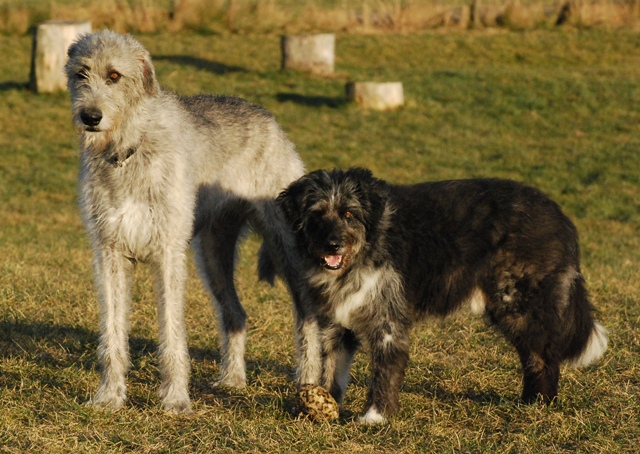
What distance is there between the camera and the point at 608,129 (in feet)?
61.5

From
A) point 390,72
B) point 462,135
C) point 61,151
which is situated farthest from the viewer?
point 390,72

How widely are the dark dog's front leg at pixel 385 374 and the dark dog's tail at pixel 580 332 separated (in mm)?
1200

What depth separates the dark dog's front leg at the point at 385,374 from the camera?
6.47 metres

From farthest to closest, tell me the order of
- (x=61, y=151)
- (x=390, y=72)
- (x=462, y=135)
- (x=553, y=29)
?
(x=553, y=29) → (x=390, y=72) → (x=462, y=135) → (x=61, y=151)

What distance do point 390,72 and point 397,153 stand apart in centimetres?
483

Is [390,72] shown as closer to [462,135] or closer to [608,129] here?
[462,135]

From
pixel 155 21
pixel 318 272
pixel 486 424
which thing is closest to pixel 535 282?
pixel 486 424

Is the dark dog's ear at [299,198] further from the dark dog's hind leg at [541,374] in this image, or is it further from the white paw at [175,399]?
the dark dog's hind leg at [541,374]

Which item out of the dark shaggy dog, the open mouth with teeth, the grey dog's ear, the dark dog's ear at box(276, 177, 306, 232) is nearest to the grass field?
the dark shaggy dog

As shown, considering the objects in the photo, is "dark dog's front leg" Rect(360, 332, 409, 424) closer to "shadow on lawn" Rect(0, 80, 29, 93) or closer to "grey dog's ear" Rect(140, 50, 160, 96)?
"grey dog's ear" Rect(140, 50, 160, 96)

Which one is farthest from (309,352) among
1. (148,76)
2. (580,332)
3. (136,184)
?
(148,76)

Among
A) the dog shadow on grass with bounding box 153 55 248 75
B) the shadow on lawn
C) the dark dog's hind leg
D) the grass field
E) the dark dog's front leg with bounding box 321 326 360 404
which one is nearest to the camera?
the grass field

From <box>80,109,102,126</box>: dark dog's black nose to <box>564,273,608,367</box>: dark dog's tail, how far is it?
342 cm

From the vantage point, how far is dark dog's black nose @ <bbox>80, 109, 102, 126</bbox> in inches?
239
